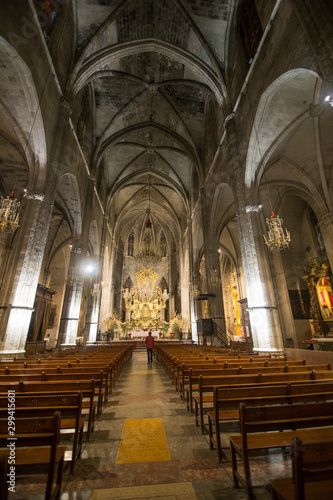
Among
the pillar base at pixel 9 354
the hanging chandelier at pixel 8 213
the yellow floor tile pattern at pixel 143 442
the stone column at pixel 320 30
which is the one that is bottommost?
the yellow floor tile pattern at pixel 143 442

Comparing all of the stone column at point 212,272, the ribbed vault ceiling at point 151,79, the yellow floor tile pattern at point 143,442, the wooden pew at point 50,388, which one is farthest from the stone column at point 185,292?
the wooden pew at point 50,388

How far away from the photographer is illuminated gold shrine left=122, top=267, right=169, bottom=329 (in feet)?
73.2

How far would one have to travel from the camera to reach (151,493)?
1.90 meters

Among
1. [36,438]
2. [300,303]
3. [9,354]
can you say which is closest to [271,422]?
[36,438]

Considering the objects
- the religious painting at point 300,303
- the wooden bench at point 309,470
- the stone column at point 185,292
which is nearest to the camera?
the wooden bench at point 309,470

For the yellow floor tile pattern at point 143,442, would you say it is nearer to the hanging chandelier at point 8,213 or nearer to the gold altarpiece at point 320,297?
the hanging chandelier at point 8,213

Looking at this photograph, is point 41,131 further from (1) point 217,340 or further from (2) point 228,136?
(1) point 217,340

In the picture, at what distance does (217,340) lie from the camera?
1407 cm

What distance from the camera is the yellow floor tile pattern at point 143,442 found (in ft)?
8.02

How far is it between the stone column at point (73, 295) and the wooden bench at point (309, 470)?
13.1 metres

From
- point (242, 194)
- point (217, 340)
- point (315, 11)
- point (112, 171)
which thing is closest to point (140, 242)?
point (112, 171)

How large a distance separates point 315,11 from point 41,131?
30.7 feet

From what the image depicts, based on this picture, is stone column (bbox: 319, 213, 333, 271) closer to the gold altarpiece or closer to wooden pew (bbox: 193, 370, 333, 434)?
the gold altarpiece

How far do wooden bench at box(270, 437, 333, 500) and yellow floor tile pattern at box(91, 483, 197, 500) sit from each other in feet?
2.89
